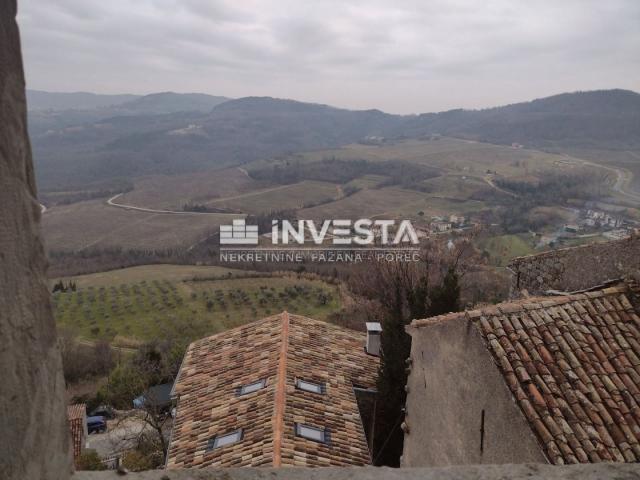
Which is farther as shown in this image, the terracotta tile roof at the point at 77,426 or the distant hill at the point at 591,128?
the distant hill at the point at 591,128

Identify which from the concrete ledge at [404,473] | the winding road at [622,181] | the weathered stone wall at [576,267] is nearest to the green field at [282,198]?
the winding road at [622,181]

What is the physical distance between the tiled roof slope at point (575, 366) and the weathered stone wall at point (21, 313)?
461 centimetres

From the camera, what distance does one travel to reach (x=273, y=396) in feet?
35.7

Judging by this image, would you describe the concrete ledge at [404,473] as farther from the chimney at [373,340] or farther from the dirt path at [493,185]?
the dirt path at [493,185]

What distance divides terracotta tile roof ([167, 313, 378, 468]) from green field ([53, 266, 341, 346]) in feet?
78.8

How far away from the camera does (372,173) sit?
145 metres

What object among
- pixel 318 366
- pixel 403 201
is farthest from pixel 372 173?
pixel 318 366

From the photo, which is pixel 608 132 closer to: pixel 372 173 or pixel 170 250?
pixel 372 173

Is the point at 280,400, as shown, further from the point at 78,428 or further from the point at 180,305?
the point at 180,305

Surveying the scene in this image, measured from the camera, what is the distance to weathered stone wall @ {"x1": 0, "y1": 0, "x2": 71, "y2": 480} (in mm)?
1160

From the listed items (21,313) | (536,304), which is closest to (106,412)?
(536,304)

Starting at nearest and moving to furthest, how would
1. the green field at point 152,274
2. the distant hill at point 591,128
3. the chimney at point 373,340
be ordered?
the chimney at point 373,340 < the green field at point 152,274 < the distant hill at point 591,128

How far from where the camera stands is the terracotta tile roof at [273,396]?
30.9ft

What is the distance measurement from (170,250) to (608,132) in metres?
149
